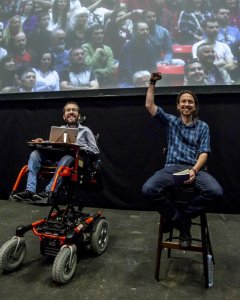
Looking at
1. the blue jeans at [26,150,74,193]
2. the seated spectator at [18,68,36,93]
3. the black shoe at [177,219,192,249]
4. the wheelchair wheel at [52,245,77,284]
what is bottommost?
the wheelchair wheel at [52,245,77,284]

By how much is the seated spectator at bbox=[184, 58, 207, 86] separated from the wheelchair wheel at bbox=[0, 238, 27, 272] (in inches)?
96.9

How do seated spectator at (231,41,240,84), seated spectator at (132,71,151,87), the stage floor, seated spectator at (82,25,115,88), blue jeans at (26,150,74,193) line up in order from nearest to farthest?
the stage floor < blue jeans at (26,150,74,193) < seated spectator at (231,41,240,84) < seated spectator at (132,71,151,87) < seated spectator at (82,25,115,88)

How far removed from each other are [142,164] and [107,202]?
66cm

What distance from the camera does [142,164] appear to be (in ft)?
13.0

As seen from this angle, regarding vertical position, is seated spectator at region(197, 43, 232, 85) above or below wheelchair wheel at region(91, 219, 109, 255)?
above

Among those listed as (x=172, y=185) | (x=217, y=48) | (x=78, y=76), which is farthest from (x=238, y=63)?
(x=172, y=185)

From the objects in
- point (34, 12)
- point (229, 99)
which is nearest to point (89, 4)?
point (34, 12)

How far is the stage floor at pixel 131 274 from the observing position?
6.56 ft

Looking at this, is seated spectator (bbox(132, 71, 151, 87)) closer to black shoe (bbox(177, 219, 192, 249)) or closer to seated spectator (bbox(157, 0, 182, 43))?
seated spectator (bbox(157, 0, 182, 43))

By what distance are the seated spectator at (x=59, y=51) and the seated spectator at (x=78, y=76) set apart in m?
0.07

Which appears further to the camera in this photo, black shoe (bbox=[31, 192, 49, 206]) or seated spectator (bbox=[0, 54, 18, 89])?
seated spectator (bbox=[0, 54, 18, 89])

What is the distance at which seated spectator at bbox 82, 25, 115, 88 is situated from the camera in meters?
3.91

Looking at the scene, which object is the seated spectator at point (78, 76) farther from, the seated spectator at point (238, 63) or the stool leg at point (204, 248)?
the stool leg at point (204, 248)

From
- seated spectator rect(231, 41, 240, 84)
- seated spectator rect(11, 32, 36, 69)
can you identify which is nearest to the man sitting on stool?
seated spectator rect(231, 41, 240, 84)
